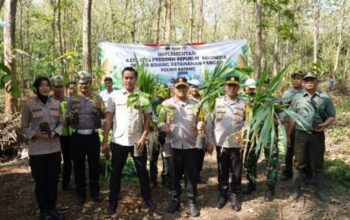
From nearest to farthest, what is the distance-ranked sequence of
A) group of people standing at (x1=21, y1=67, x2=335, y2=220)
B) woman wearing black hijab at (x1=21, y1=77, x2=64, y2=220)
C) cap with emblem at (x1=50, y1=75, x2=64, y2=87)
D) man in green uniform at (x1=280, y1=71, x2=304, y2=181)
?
woman wearing black hijab at (x1=21, y1=77, x2=64, y2=220) → group of people standing at (x1=21, y1=67, x2=335, y2=220) → cap with emblem at (x1=50, y1=75, x2=64, y2=87) → man in green uniform at (x1=280, y1=71, x2=304, y2=181)

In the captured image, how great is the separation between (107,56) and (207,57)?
238 centimetres

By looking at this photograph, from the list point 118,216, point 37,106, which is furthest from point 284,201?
point 37,106

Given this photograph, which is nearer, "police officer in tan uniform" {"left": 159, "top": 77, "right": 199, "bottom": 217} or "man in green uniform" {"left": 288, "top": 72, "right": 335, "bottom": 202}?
"police officer in tan uniform" {"left": 159, "top": 77, "right": 199, "bottom": 217}

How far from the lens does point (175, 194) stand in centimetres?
495

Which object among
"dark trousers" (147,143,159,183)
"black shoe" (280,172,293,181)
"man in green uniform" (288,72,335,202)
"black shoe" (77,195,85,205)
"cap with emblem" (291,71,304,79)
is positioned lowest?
"black shoe" (77,195,85,205)

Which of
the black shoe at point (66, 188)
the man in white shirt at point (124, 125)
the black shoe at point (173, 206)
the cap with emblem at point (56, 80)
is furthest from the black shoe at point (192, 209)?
the cap with emblem at point (56, 80)

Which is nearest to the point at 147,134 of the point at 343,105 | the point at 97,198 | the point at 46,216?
the point at 97,198

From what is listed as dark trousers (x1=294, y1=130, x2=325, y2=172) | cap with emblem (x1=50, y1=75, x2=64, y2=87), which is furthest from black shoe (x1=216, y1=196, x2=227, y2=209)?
cap with emblem (x1=50, y1=75, x2=64, y2=87)

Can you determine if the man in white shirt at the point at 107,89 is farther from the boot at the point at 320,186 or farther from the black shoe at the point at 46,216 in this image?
the boot at the point at 320,186

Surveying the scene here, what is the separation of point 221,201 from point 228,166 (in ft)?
1.58

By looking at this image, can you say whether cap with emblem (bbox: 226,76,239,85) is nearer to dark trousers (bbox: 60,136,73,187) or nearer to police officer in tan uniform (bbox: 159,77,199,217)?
police officer in tan uniform (bbox: 159,77,199,217)

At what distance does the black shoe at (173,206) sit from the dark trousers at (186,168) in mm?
59

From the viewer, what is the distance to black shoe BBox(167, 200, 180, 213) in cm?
493

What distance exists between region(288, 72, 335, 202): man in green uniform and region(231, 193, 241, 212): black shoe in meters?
0.81
